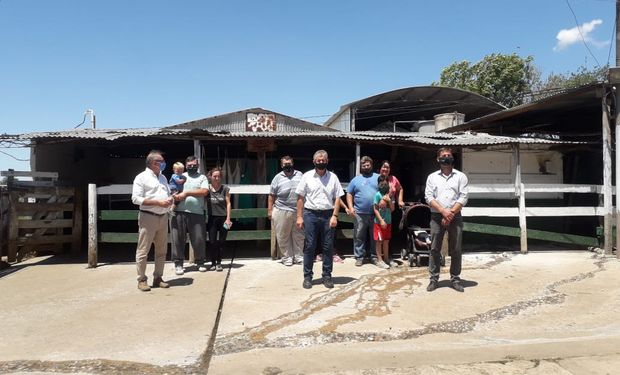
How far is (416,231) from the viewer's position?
7023 millimetres

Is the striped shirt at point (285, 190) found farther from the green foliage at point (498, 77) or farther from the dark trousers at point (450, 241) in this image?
the green foliage at point (498, 77)

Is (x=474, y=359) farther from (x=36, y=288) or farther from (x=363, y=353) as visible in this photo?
(x=36, y=288)

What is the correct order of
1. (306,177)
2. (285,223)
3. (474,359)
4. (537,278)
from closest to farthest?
(474,359) < (306,177) < (537,278) < (285,223)

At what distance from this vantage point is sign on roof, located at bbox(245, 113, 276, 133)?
635 inches

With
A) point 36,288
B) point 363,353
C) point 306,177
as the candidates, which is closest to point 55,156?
point 36,288

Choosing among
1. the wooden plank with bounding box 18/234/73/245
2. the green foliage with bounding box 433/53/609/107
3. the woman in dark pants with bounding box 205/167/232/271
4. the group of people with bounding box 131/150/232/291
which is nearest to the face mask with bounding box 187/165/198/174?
the group of people with bounding box 131/150/232/291

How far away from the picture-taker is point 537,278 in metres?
6.32

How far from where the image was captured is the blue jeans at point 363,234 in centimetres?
719

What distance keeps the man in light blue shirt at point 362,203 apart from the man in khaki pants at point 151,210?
2.79 meters

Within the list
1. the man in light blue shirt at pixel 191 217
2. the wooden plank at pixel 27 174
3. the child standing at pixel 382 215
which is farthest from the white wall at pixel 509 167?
the wooden plank at pixel 27 174

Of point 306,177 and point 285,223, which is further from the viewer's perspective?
point 285,223

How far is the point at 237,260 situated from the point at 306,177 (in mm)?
2824

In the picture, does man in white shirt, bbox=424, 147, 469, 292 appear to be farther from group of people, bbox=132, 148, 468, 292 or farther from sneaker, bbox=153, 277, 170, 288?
sneaker, bbox=153, 277, 170, 288

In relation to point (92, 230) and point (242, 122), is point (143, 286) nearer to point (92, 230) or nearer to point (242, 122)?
point (92, 230)
